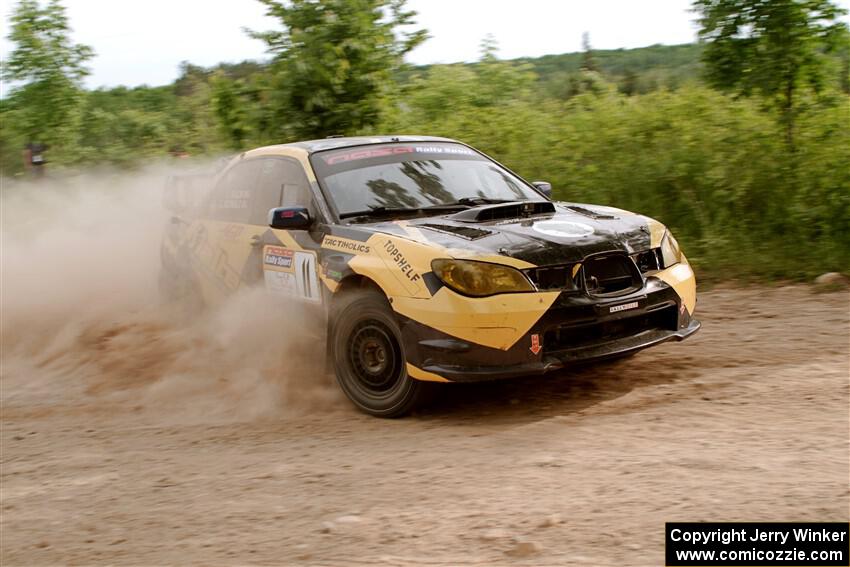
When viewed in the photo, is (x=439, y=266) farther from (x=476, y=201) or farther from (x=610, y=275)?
(x=476, y=201)

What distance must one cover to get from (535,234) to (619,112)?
6303 millimetres

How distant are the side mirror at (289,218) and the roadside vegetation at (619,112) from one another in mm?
4692

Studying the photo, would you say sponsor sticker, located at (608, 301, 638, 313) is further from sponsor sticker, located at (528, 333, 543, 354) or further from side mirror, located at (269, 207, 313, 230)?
side mirror, located at (269, 207, 313, 230)

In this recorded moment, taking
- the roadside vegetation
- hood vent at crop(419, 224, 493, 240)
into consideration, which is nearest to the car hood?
hood vent at crop(419, 224, 493, 240)

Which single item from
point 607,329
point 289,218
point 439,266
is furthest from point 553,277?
point 289,218

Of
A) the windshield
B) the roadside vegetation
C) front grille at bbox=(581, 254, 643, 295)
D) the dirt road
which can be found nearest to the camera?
the dirt road

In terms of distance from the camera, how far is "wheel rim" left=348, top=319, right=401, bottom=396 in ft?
17.5

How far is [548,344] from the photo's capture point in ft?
16.5

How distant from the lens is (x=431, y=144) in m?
6.82

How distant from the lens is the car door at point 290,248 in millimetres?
5977

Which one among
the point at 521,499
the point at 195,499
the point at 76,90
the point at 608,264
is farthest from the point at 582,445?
the point at 76,90

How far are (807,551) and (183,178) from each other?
6.70 m

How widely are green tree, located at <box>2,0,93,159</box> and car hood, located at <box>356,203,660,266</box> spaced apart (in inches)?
508

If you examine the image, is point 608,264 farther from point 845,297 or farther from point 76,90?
point 76,90
